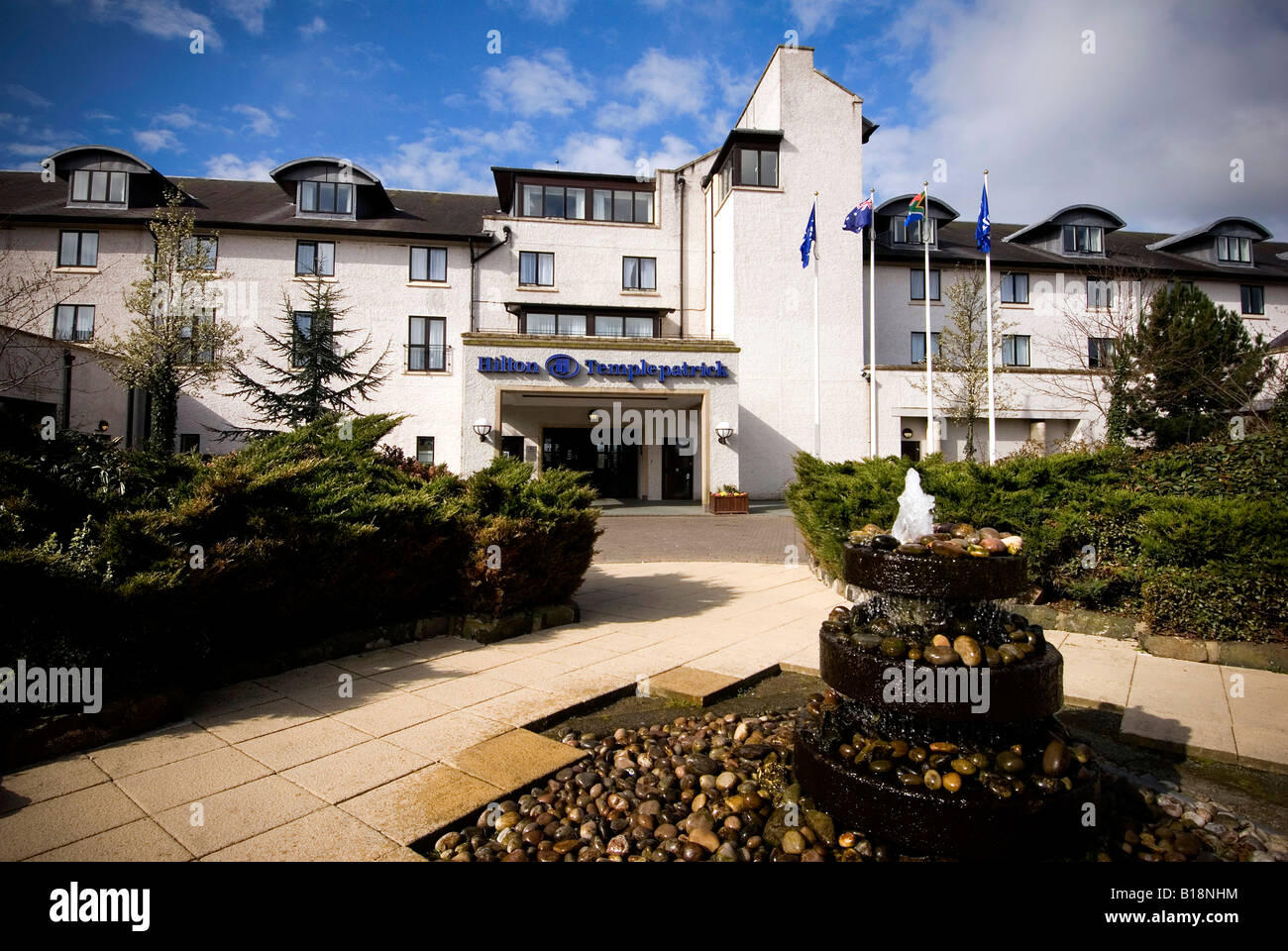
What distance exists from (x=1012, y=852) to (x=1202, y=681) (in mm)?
3931

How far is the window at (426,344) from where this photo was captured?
2681 cm

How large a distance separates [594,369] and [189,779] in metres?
19.5

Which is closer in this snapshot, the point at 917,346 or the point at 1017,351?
the point at 917,346

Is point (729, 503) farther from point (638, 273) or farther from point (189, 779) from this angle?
point (189, 779)

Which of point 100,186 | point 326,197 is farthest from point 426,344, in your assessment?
point 100,186

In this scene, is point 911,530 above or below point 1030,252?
below

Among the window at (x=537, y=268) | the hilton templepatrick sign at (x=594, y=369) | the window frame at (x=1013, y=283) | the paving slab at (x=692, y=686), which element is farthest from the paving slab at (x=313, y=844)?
the window frame at (x=1013, y=283)

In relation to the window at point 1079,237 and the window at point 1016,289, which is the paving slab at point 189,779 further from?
the window at point 1079,237

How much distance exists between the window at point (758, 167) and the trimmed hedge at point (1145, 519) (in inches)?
812

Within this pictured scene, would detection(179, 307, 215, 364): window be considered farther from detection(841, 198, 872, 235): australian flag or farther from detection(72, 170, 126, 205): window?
detection(841, 198, 872, 235): australian flag

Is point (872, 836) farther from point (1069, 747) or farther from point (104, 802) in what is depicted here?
point (104, 802)

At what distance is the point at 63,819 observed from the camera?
3.24 meters
